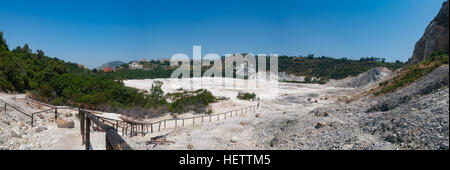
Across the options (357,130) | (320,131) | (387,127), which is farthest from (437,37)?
(320,131)

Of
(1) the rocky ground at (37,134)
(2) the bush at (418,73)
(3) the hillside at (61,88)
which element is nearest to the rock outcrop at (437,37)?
(2) the bush at (418,73)

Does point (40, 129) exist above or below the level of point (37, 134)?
above

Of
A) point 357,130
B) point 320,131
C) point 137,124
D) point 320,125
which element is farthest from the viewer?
point 137,124

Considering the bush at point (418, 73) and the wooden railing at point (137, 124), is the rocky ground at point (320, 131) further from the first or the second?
the bush at point (418, 73)

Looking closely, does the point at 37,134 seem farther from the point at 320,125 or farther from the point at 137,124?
the point at 320,125

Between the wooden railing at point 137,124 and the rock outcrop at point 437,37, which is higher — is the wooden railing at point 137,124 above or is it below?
below

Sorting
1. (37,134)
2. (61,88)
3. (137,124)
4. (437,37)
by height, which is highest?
(437,37)

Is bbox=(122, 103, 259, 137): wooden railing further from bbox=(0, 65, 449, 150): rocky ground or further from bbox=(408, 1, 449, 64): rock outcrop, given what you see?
bbox=(408, 1, 449, 64): rock outcrop

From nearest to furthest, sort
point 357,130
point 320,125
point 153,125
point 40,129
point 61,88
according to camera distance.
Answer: point 357,130 → point 40,129 → point 320,125 → point 153,125 → point 61,88

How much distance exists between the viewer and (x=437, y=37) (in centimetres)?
2319

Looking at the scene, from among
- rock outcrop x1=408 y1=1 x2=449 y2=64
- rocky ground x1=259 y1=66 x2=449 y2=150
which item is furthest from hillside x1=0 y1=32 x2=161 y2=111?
rock outcrop x1=408 y1=1 x2=449 y2=64

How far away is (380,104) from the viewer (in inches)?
535

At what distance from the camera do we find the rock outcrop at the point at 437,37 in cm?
365
